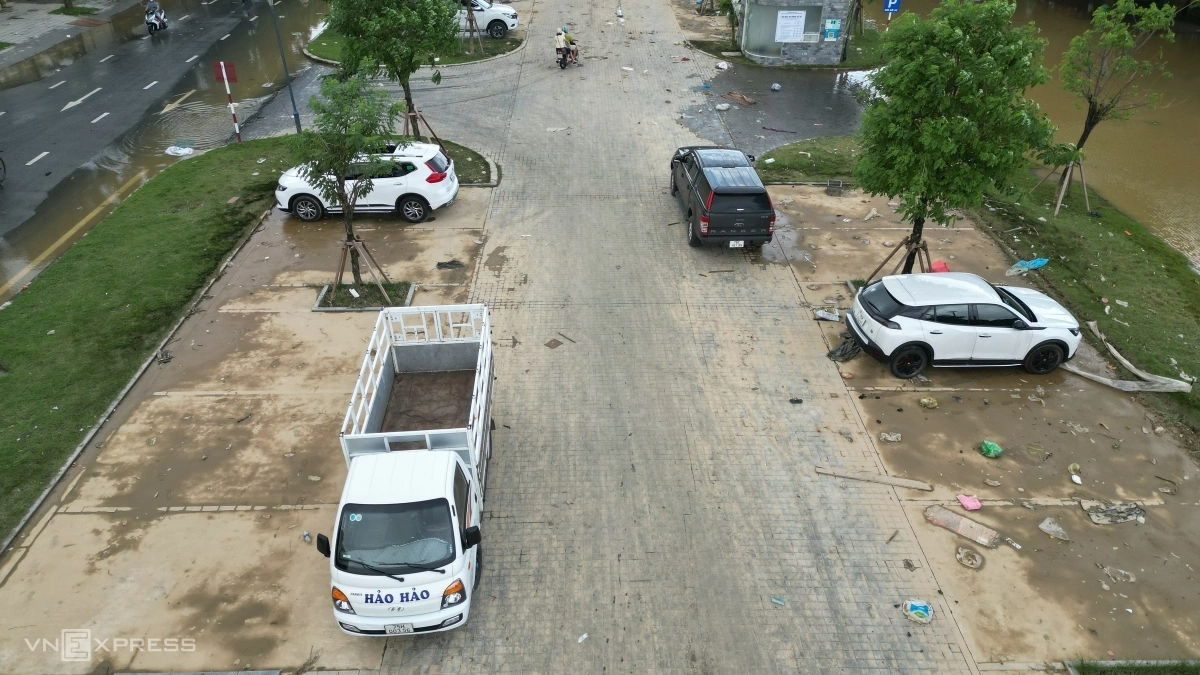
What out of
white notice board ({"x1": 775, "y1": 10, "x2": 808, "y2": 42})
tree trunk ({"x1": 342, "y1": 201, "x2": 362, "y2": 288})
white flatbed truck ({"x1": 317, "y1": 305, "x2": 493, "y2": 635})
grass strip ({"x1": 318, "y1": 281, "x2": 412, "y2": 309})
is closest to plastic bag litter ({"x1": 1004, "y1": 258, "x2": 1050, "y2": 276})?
white flatbed truck ({"x1": 317, "y1": 305, "x2": 493, "y2": 635})

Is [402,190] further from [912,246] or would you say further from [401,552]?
[912,246]

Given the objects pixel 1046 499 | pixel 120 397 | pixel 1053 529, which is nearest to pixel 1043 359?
pixel 1046 499

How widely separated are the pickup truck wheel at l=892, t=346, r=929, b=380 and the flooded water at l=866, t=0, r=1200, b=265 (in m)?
8.59

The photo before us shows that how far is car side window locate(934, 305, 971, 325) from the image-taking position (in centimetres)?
1153

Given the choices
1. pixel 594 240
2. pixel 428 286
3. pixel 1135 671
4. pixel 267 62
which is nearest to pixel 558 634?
pixel 1135 671

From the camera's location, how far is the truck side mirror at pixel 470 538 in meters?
7.71

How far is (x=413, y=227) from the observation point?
54.5 feet

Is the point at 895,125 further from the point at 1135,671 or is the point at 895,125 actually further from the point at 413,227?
the point at 413,227

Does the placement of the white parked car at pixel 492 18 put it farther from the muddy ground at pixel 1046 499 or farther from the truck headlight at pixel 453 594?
the truck headlight at pixel 453 594

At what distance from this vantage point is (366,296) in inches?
551

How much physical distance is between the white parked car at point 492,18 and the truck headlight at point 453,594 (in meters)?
27.0

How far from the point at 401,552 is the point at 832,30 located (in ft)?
84.3

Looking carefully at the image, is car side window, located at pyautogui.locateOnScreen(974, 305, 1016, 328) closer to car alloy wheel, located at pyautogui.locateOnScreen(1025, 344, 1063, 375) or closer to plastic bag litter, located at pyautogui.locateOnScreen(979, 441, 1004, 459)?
car alloy wheel, located at pyautogui.locateOnScreen(1025, 344, 1063, 375)

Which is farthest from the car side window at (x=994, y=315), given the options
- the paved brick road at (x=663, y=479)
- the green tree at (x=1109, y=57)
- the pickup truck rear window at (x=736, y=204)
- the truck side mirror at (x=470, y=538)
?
the truck side mirror at (x=470, y=538)
